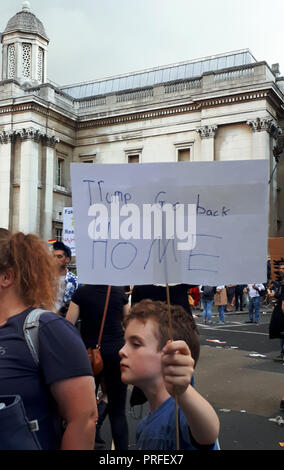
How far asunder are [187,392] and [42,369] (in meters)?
0.54

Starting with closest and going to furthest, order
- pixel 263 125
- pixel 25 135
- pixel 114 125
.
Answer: pixel 263 125 < pixel 25 135 < pixel 114 125

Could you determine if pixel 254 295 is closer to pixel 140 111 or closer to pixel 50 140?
pixel 140 111

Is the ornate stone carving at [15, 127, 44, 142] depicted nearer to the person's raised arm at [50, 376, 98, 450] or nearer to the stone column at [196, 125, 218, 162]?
the stone column at [196, 125, 218, 162]

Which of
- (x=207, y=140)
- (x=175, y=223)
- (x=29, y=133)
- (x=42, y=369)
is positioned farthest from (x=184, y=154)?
(x=42, y=369)

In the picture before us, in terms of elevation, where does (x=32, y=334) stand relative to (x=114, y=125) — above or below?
below

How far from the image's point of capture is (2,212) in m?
31.3

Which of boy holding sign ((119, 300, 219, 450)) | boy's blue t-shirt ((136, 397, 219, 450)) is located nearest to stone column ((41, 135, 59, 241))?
boy holding sign ((119, 300, 219, 450))

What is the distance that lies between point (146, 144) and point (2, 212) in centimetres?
1021

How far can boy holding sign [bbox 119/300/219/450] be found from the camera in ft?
5.51

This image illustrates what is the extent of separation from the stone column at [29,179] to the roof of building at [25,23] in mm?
7860

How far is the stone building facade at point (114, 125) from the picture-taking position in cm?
2873

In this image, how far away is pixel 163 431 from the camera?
6.35 ft

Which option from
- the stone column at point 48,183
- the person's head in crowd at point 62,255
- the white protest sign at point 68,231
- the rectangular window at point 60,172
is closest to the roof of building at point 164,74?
the rectangular window at point 60,172

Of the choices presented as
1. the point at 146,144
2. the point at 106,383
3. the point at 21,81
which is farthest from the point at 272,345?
the point at 21,81
